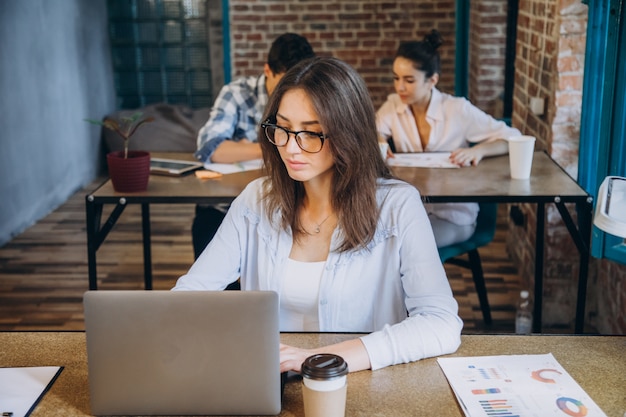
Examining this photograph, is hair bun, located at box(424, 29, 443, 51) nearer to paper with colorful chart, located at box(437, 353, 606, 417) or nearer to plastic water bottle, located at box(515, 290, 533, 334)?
plastic water bottle, located at box(515, 290, 533, 334)

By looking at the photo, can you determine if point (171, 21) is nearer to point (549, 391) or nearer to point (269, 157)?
point (269, 157)

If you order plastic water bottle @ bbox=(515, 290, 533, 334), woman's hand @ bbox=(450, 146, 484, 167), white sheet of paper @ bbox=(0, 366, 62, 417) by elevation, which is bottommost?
plastic water bottle @ bbox=(515, 290, 533, 334)

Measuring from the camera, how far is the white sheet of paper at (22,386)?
1392 mm

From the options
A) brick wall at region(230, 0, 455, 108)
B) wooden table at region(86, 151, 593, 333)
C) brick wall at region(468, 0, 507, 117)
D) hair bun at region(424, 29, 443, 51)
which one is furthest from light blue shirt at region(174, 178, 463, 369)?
brick wall at region(230, 0, 455, 108)

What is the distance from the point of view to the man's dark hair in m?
3.19

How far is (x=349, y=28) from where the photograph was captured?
641 centimetres

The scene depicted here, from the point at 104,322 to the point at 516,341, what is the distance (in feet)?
2.68

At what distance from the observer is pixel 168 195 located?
9.13 feet

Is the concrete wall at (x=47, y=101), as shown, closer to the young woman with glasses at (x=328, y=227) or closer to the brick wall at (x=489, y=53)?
the brick wall at (x=489, y=53)

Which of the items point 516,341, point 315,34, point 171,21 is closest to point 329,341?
Answer: point 516,341

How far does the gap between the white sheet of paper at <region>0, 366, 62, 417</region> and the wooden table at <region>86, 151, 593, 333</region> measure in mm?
1280

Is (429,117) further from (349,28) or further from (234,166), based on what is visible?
(349,28)

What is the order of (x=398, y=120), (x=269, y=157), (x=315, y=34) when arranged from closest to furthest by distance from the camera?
(x=269, y=157) < (x=398, y=120) < (x=315, y=34)

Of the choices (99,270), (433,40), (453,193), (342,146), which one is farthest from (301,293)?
(99,270)
